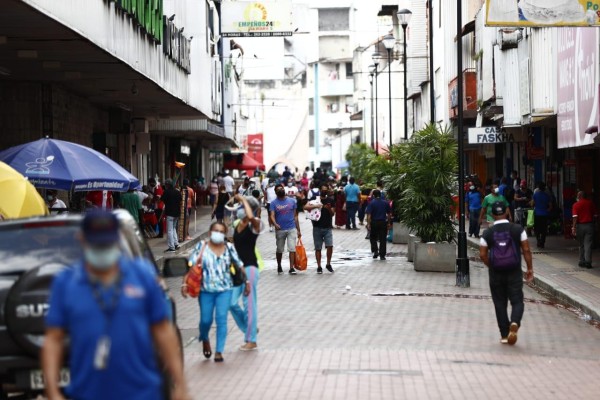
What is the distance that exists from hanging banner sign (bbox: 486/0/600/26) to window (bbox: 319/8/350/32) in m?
94.5

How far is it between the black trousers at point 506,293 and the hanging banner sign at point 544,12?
5261mm

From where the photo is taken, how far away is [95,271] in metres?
5.52

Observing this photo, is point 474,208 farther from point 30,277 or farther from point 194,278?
point 30,277

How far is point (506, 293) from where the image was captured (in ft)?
45.2

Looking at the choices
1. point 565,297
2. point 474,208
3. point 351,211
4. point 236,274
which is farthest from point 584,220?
point 351,211

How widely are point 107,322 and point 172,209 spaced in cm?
2384

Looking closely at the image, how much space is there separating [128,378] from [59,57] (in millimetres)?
15725

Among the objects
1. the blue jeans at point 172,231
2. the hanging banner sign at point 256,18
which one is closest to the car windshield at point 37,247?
the blue jeans at point 172,231

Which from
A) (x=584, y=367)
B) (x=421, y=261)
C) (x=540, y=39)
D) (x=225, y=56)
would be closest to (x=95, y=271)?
(x=584, y=367)

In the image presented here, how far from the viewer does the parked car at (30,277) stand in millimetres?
8141

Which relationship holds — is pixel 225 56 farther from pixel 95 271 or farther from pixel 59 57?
pixel 95 271

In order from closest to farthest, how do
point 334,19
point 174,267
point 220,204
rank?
point 174,267
point 220,204
point 334,19

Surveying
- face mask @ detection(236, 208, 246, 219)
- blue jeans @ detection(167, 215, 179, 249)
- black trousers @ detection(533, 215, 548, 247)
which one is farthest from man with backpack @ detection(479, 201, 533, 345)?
blue jeans @ detection(167, 215, 179, 249)

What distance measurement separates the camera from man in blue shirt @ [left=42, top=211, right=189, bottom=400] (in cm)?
551
